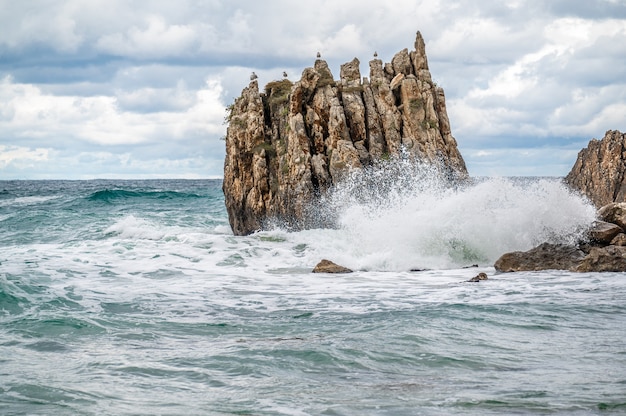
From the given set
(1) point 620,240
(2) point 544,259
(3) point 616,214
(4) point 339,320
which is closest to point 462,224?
(2) point 544,259

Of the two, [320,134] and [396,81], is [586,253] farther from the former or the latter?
[396,81]

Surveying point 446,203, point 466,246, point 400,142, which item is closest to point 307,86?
point 400,142

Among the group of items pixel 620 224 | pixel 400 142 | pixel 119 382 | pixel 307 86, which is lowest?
pixel 119 382

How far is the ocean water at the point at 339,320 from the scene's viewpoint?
699 centimetres

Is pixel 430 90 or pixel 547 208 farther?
pixel 430 90

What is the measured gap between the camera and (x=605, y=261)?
14.6 meters

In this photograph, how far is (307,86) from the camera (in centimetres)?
2544

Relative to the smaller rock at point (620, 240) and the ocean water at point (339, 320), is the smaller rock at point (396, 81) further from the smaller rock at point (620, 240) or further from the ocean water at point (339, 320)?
the smaller rock at point (620, 240)

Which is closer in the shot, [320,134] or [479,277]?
[479,277]

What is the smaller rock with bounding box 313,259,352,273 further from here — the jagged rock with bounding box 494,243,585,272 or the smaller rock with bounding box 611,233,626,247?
the smaller rock with bounding box 611,233,626,247

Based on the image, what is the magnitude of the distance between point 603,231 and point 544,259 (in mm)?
1484

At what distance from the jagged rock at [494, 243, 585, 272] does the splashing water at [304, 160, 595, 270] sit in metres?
0.83

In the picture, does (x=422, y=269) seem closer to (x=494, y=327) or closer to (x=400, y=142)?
(x=494, y=327)

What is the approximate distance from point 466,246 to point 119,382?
12.3 m
